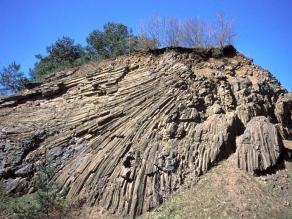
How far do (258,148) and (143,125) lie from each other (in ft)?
13.5

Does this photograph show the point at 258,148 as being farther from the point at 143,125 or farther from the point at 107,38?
the point at 107,38

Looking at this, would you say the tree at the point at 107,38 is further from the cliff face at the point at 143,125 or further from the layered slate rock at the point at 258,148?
the layered slate rock at the point at 258,148

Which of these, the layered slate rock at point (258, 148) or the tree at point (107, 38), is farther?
the tree at point (107, 38)

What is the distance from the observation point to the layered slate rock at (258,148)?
13.6 meters

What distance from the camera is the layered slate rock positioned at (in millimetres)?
13641

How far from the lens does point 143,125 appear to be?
14766mm

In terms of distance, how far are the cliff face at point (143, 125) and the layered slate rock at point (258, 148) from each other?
0.11 feet

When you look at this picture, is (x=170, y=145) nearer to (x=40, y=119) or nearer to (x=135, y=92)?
(x=135, y=92)

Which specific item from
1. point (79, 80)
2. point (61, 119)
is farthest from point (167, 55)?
point (61, 119)

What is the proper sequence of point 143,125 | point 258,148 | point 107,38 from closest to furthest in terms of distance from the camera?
point 258,148 → point 143,125 → point 107,38

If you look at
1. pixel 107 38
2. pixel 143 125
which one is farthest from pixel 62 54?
pixel 143 125

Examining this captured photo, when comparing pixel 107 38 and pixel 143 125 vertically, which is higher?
pixel 107 38

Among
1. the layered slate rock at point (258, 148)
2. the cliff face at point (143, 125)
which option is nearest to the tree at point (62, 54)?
the cliff face at point (143, 125)

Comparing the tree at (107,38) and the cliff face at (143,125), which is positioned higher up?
the tree at (107,38)
